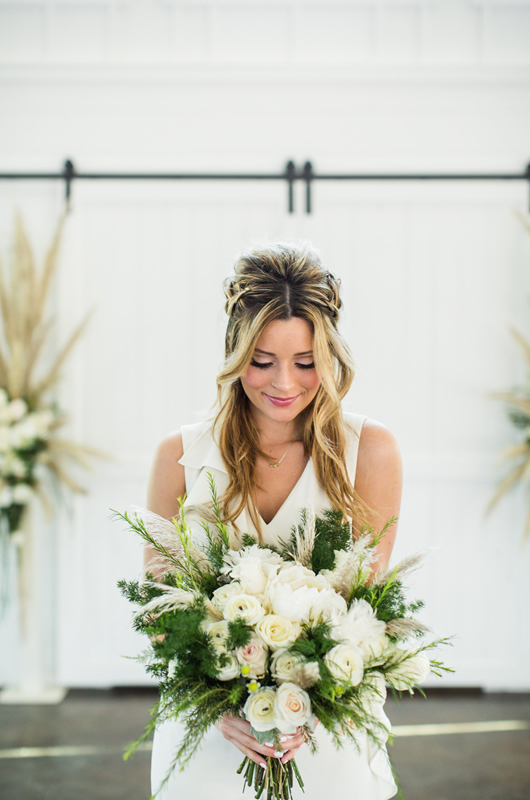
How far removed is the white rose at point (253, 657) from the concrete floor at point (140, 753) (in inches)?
→ 62.5

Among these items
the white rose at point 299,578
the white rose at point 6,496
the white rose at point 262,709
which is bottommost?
the white rose at point 6,496

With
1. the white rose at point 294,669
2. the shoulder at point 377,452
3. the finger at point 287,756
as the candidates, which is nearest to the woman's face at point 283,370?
the shoulder at point 377,452

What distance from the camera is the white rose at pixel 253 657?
0.95 m

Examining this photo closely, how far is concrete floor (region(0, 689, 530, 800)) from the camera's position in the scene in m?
2.23

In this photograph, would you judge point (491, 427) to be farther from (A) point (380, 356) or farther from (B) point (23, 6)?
(B) point (23, 6)

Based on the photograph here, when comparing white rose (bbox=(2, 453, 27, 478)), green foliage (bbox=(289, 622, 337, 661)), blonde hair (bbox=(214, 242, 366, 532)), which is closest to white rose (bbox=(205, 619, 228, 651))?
green foliage (bbox=(289, 622, 337, 661))

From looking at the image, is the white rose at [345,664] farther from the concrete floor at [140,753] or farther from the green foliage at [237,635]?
the concrete floor at [140,753]

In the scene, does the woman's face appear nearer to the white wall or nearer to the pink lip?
the pink lip

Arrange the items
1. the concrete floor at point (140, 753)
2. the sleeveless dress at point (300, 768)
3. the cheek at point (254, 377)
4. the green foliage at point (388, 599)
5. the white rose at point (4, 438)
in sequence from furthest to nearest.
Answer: the white rose at point (4, 438) → the concrete floor at point (140, 753) → the cheek at point (254, 377) → the sleeveless dress at point (300, 768) → the green foliage at point (388, 599)

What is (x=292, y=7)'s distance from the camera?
9.28ft

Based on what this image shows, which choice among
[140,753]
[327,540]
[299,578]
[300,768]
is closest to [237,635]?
[299,578]

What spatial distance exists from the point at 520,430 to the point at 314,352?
1.98 metres

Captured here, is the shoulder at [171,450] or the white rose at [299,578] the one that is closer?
the white rose at [299,578]

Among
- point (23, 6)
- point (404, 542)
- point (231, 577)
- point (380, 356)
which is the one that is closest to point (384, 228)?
point (380, 356)
